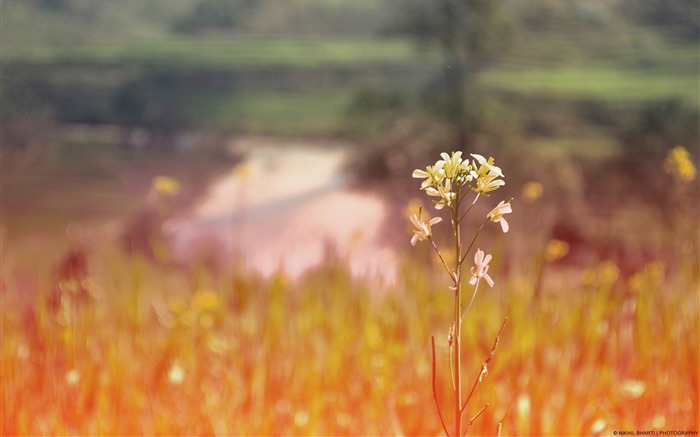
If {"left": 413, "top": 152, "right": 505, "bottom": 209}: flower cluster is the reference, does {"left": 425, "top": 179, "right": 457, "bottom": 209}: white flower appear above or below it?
below

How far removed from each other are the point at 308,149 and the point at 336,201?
0.24m

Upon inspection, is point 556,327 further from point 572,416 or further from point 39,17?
point 39,17

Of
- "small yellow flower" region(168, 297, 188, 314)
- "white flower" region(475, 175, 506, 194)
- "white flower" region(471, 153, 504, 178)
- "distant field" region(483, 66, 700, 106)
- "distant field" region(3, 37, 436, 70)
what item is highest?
"distant field" region(3, 37, 436, 70)

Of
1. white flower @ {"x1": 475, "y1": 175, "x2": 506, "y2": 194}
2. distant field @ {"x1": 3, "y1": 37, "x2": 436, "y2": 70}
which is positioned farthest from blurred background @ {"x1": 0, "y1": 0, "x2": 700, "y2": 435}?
white flower @ {"x1": 475, "y1": 175, "x2": 506, "y2": 194}

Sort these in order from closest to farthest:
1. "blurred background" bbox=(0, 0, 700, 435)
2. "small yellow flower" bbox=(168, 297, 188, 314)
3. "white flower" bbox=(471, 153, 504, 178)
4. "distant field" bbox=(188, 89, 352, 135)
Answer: "white flower" bbox=(471, 153, 504, 178) < "blurred background" bbox=(0, 0, 700, 435) < "small yellow flower" bbox=(168, 297, 188, 314) < "distant field" bbox=(188, 89, 352, 135)

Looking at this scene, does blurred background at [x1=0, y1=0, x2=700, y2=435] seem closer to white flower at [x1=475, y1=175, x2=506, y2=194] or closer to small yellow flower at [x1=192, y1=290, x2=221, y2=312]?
small yellow flower at [x1=192, y1=290, x2=221, y2=312]

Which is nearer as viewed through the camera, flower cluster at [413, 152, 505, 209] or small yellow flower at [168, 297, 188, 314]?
flower cluster at [413, 152, 505, 209]

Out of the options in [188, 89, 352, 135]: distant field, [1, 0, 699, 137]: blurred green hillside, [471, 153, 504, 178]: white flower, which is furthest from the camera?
[188, 89, 352, 135]: distant field

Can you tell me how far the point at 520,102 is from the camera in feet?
9.14

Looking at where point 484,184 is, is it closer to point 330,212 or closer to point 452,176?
point 452,176

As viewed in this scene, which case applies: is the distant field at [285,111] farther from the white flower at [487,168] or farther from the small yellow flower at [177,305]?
the white flower at [487,168]

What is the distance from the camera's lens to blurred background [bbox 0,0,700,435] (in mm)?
1708

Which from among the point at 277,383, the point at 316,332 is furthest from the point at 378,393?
the point at 316,332

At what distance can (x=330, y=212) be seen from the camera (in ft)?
8.32
